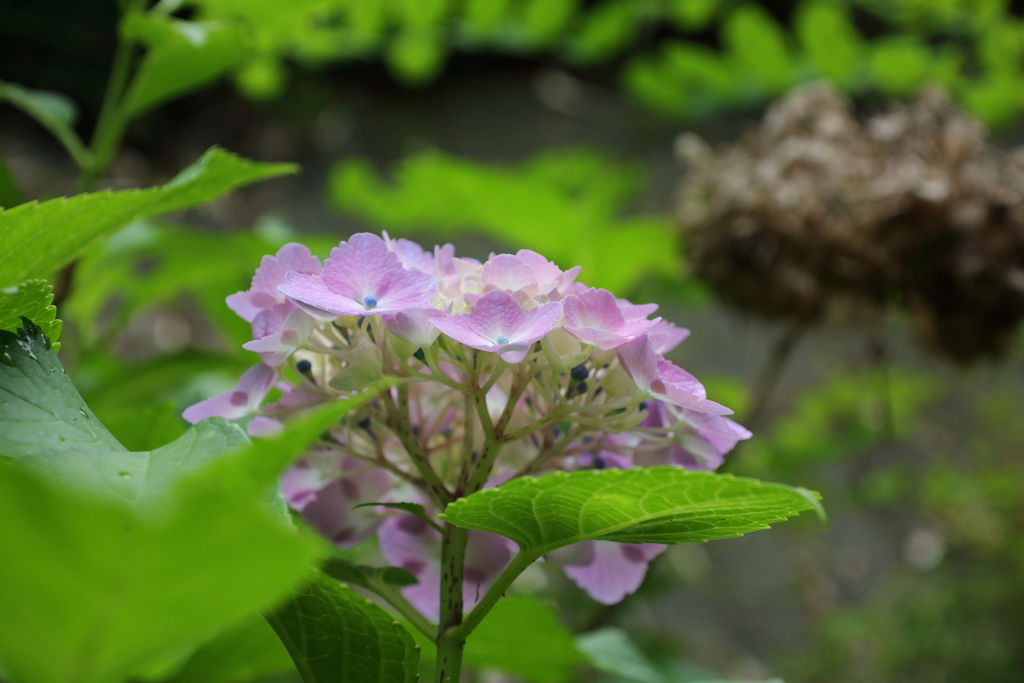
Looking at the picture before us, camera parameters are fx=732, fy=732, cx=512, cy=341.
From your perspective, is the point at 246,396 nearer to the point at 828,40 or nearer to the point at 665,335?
the point at 665,335

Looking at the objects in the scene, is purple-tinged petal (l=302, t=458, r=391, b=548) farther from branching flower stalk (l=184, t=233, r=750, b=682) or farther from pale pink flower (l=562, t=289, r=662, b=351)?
pale pink flower (l=562, t=289, r=662, b=351)

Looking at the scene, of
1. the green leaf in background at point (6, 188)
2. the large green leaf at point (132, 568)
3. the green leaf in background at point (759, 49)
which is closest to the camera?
the large green leaf at point (132, 568)

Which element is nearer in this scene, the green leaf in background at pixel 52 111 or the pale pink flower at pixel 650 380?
the pale pink flower at pixel 650 380

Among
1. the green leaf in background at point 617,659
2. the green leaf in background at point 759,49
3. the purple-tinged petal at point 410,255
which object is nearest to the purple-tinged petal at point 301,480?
the purple-tinged petal at point 410,255

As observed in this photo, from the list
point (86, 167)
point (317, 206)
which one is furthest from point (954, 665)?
point (317, 206)

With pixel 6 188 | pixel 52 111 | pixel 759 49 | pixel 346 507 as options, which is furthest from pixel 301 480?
pixel 759 49

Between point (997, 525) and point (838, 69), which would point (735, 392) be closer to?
point (838, 69)

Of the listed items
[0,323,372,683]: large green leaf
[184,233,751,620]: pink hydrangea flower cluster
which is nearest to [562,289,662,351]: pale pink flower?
[184,233,751,620]: pink hydrangea flower cluster

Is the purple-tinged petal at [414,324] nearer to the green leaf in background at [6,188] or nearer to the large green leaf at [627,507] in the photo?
the large green leaf at [627,507]
